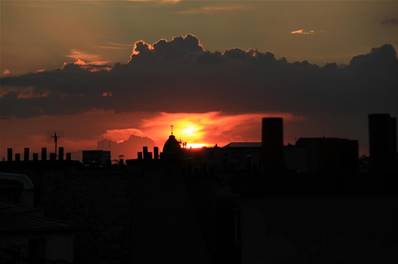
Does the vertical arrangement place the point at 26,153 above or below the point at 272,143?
above

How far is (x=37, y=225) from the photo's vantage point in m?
18.5

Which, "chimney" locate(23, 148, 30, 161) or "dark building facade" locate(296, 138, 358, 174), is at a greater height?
"chimney" locate(23, 148, 30, 161)

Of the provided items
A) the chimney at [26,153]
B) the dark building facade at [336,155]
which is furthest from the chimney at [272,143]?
the chimney at [26,153]

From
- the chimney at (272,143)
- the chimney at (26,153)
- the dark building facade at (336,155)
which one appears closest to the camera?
the chimney at (272,143)

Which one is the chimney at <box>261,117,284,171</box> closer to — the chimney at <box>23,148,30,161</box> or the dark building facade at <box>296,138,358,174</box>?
the dark building facade at <box>296,138,358,174</box>

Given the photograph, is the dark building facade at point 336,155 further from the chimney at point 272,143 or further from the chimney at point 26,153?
the chimney at point 26,153

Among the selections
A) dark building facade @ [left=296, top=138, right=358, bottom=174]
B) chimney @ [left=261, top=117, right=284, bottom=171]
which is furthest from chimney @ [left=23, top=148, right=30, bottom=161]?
chimney @ [left=261, top=117, right=284, bottom=171]

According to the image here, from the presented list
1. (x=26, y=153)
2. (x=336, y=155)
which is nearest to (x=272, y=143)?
(x=336, y=155)

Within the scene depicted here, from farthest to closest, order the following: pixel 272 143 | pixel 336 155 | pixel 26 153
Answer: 1. pixel 26 153
2. pixel 336 155
3. pixel 272 143

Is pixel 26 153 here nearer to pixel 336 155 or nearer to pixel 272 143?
pixel 336 155

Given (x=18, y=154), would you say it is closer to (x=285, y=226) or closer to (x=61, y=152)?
(x=61, y=152)

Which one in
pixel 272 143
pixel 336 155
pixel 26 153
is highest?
pixel 26 153

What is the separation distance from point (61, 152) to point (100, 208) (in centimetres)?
1843

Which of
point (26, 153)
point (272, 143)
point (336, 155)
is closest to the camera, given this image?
point (272, 143)
